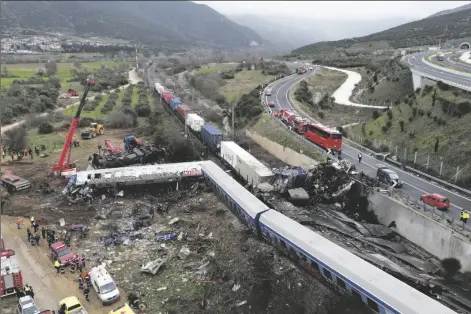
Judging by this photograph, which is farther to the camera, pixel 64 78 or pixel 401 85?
pixel 64 78

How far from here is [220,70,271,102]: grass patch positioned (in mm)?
77800

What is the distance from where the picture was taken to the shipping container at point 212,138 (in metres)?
44.2

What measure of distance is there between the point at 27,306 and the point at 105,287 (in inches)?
143

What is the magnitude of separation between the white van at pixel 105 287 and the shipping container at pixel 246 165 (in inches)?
552

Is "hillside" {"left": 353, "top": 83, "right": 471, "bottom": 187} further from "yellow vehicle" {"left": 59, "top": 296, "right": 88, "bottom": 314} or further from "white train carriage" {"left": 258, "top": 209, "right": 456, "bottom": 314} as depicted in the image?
"yellow vehicle" {"left": 59, "top": 296, "right": 88, "bottom": 314}

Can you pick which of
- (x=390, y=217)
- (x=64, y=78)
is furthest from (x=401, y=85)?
(x=64, y=78)

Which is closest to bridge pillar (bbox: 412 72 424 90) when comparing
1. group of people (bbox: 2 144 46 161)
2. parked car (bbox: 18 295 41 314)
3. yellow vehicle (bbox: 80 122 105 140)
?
yellow vehicle (bbox: 80 122 105 140)

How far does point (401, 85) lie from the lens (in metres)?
61.6

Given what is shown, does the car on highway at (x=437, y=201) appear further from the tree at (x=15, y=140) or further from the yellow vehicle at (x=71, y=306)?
the tree at (x=15, y=140)

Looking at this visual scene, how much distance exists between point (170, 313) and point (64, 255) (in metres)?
8.70

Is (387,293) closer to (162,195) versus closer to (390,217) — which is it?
(390,217)

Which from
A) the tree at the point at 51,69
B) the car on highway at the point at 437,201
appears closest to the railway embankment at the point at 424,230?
the car on highway at the point at 437,201

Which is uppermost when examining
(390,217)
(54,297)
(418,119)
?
(418,119)

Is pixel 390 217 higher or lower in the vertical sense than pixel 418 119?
lower
